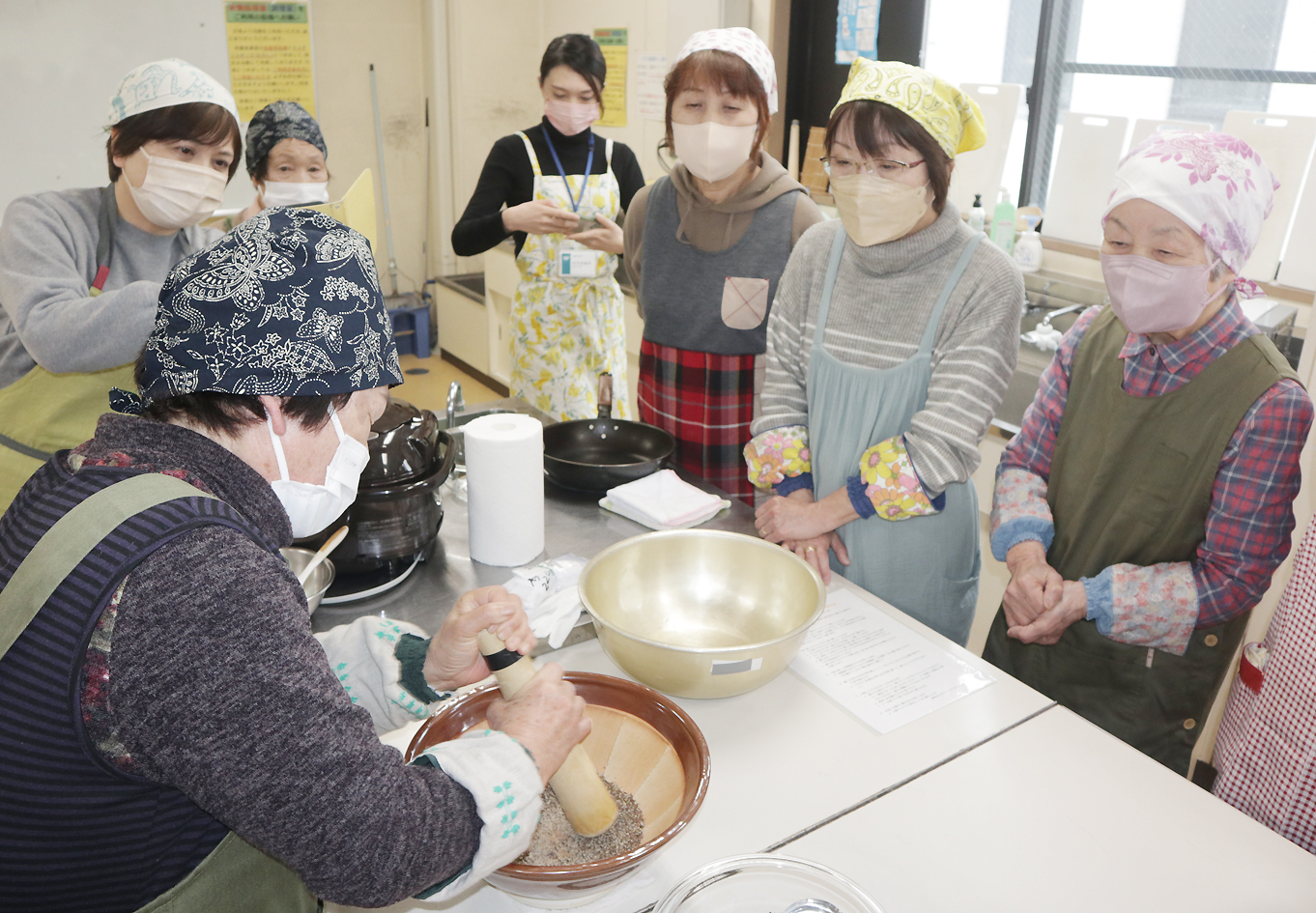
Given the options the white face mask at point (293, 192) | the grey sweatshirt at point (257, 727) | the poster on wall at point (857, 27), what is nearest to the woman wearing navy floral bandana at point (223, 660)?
the grey sweatshirt at point (257, 727)

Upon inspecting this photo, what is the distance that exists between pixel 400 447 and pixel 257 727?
0.81 meters

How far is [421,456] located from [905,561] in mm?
888

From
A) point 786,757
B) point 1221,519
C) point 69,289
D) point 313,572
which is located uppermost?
point 69,289

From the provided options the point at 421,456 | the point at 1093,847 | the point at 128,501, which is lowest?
the point at 1093,847

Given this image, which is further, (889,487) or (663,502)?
(663,502)

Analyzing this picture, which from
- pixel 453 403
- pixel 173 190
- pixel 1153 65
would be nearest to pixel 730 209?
pixel 453 403

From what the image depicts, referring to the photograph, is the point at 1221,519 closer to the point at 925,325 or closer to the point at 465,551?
the point at 925,325

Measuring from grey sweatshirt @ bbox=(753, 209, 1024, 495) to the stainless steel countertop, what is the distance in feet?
1.15

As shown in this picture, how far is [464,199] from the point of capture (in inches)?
199

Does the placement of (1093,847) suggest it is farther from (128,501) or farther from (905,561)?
(128,501)

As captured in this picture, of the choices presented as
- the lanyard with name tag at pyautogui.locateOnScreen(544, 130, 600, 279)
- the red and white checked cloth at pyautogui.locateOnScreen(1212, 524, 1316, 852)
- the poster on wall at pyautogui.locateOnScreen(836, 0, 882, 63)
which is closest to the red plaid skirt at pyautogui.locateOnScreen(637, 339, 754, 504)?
the lanyard with name tag at pyautogui.locateOnScreen(544, 130, 600, 279)

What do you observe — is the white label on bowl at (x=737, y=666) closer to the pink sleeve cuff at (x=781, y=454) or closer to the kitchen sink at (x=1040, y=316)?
the pink sleeve cuff at (x=781, y=454)

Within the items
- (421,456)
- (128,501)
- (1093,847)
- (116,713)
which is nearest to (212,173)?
(421,456)

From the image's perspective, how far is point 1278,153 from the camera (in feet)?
7.54
